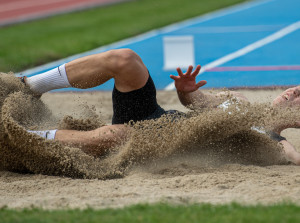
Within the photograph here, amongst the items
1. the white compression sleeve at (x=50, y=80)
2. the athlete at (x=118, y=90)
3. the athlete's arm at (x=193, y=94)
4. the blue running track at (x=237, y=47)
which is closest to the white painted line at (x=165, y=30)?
the blue running track at (x=237, y=47)

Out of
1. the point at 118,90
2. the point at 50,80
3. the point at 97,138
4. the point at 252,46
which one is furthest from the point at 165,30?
the point at 97,138

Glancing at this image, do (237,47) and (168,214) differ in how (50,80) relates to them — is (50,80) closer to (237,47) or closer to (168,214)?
(168,214)

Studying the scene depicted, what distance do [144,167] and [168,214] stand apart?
4.04ft

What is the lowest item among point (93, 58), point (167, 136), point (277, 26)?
point (167, 136)

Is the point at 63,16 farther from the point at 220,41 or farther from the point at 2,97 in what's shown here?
the point at 2,97

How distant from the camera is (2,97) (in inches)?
160

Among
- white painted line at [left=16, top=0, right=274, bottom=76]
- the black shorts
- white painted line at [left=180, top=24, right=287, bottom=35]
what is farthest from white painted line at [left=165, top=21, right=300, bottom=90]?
the black shorts

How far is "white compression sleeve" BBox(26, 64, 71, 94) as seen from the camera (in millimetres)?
4227

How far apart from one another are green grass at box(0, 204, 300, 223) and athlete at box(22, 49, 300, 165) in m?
1.05

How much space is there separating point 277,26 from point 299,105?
28.0ft

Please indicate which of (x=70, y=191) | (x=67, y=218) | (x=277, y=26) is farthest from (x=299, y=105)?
(x=277, y=26)

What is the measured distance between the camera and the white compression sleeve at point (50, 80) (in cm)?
423

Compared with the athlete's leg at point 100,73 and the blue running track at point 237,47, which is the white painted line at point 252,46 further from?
the athlete's leg at point 100,73

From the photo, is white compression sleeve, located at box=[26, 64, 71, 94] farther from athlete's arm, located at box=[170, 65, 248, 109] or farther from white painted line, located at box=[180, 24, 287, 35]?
white painted line, located at box=[180, 24, 287, 35]
